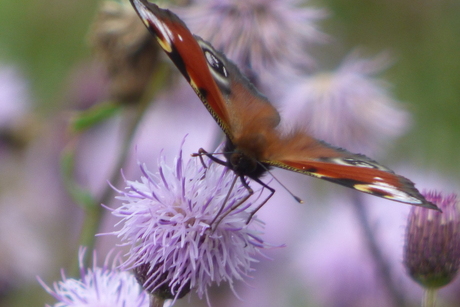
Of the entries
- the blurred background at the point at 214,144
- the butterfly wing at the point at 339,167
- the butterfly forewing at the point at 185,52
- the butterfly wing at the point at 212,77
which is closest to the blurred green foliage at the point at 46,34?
the blurred background at the point at 214,144

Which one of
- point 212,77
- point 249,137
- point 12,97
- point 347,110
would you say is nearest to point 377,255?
point 347,110

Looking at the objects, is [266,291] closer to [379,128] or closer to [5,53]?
[379,128]

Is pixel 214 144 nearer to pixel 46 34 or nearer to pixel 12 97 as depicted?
pixel 12 97

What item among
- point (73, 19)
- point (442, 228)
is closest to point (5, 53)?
point (73, 19)

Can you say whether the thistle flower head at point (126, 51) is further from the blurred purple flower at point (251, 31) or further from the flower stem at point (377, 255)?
the flower stem at point (377, 255)

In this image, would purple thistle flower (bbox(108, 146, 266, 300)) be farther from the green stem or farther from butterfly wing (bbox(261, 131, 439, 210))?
the green stem

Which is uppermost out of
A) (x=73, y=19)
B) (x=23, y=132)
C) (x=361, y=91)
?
(x=73, y=19)
